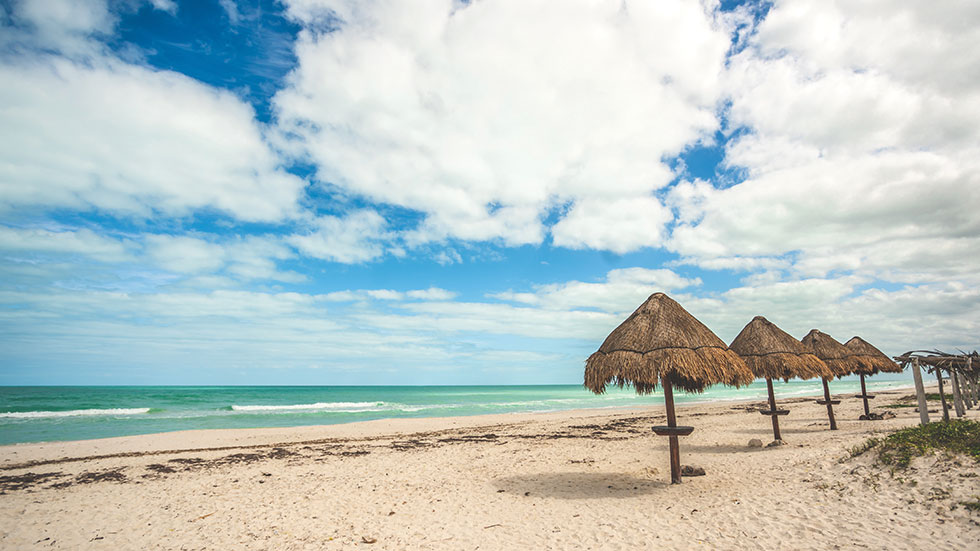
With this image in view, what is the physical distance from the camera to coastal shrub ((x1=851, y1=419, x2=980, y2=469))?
6660 mm

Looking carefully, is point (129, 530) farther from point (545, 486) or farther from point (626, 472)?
point (626, 472)

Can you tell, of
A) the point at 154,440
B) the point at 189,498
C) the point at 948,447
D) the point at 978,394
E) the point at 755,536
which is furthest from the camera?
the point at 154,440

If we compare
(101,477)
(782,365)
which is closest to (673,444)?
(782,365)

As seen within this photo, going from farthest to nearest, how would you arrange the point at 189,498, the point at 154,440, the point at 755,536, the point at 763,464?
the point at 154,440
the point at 763,464
the point at 189,498
the point at 755,536

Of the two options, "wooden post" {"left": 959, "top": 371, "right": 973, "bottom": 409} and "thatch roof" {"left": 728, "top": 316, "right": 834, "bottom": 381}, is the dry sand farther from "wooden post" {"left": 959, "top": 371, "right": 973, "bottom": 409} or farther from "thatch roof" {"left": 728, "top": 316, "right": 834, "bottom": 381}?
"wooden post" {"left": 959, "top": 371, "right": 973, "bottom": 409}

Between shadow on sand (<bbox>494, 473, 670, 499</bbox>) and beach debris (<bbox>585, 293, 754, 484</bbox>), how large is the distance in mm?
660

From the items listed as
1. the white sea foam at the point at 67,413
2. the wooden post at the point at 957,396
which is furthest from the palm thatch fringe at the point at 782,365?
the white sea foam at the point at 67,413

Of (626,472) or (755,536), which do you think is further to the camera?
(626,472)

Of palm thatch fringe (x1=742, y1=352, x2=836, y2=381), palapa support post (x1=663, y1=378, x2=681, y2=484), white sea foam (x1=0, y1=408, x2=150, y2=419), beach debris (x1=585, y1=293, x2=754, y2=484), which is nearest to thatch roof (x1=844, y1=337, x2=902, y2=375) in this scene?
palm thatch fringe (x1=742, y1=352, x2=836, y2=381)

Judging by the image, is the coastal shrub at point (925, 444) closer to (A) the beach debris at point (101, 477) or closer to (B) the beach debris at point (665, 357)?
(B) the beach debris at point (665, 357)

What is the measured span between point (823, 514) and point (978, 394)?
9.70 meters

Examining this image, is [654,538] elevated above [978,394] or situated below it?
below

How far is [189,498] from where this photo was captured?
866cm

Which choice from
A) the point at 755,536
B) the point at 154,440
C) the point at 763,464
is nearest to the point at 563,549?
the point at 755,536
